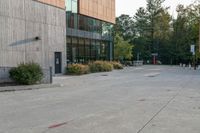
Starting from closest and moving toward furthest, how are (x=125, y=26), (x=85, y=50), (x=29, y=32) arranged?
(x=29, y=32) → (x=85, y=50) → (x=125, y=26)

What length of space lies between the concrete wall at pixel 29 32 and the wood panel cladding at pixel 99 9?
7764 millimetres

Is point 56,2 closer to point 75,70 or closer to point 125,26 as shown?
point 75,70

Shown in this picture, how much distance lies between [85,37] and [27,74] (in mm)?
21799

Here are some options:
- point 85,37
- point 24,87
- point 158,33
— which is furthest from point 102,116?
point 158,33

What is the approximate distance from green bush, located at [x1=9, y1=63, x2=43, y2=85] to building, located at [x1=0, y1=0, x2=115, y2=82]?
102cm

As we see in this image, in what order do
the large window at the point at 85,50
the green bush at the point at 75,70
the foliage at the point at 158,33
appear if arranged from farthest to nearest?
the foliage at the point at 158,33 < the large window at the point at 85,50 < the green bush at the point at 75,70

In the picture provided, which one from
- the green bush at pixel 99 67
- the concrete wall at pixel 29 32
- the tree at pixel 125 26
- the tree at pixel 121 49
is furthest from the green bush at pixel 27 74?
the tree at pixel 125 26

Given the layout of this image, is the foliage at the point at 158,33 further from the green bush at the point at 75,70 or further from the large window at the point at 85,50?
the green bush at the point at 75,70

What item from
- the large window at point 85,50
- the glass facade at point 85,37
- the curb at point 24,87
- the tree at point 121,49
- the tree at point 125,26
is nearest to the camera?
the curb at point 24,87

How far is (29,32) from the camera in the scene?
29.9m

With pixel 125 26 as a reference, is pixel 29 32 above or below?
below

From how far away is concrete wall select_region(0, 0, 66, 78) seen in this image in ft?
88.7

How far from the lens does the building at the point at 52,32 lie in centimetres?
2738

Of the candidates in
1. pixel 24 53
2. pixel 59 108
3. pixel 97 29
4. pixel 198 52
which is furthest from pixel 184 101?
pixel 198 52
